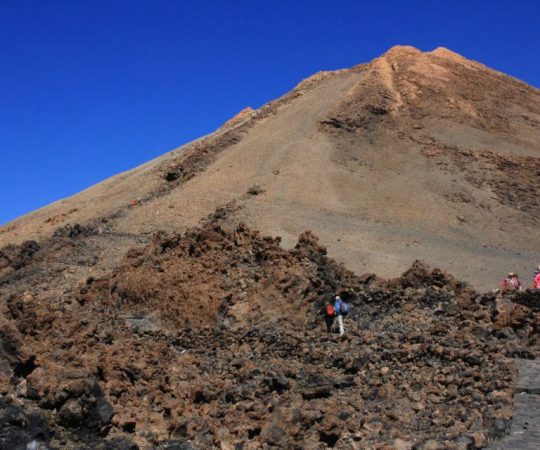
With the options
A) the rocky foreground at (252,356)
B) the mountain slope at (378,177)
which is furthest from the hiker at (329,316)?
the mountain slope at (378,177)

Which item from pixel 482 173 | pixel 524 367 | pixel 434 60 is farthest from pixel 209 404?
pixel 434 60

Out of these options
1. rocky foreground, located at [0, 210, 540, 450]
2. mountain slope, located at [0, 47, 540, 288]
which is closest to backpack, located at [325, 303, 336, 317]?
rocky foreground, located at [0, 210, 540, 450]

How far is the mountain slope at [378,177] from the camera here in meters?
25.2

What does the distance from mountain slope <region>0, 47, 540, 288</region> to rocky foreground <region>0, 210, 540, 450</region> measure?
7346 millimetres

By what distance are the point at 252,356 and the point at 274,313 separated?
1.71 m

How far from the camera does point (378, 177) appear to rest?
31203 millimetres

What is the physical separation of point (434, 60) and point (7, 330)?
128 feet

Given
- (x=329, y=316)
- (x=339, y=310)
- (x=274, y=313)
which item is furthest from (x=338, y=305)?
(x=274, y=313)

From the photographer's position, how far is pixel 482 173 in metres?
32.3

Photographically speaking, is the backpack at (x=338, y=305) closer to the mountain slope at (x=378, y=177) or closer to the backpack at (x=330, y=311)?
the backpack at (x=330, y=311)

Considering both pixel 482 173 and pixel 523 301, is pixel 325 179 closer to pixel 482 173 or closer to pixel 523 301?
pixel 482 173

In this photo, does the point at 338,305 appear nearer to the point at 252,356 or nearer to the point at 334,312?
the point at 334,312

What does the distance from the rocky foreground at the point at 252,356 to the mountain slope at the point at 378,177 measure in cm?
735

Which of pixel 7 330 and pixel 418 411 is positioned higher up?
pixel 7 330
